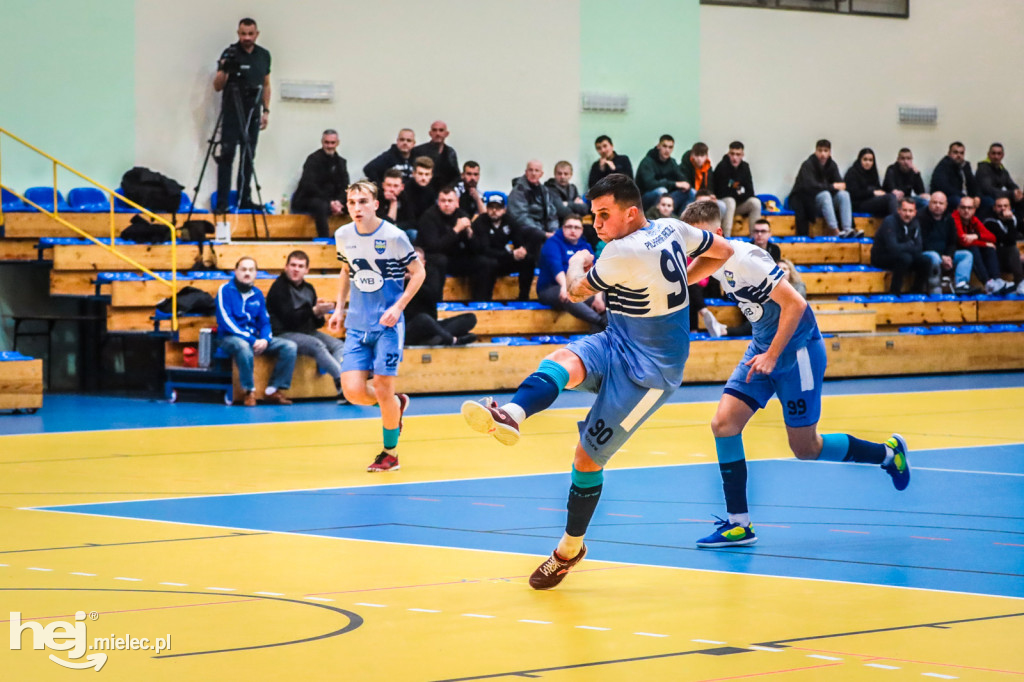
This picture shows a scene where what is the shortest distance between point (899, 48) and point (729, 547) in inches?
754

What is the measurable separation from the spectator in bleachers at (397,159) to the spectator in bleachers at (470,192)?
71cm

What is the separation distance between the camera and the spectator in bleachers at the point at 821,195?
21594mm

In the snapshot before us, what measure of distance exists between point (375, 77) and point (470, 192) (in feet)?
9.94

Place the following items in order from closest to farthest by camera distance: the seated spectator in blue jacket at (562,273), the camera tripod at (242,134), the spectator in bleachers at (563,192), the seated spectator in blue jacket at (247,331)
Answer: the seated spectator in blue jacket at (247,331), the seated spectator in blue jacket at (562,273), the camera tripod at (242,134), the spectator in bleachers at (563,192)

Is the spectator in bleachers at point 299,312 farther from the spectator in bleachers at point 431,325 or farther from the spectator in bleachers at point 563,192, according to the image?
the spectator in bleachers at point 563,192

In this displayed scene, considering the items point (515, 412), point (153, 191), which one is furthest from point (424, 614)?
point (153, 191)

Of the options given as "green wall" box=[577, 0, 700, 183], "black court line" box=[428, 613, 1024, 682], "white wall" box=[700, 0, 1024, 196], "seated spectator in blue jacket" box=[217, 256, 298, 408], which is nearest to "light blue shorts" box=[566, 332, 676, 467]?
"black court line" box=[428, 613, 1024, 682]

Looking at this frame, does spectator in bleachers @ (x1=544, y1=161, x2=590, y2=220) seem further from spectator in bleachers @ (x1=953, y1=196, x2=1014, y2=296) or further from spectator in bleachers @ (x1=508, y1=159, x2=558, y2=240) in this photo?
spectator in bleachers @ (x1=953, y1=196, x2=1014, y2=296)

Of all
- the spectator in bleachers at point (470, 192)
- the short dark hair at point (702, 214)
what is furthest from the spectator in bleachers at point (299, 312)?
the short dark hair at point (702, 214)

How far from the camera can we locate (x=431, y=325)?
15609 millimetres

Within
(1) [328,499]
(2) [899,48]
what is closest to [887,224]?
(2) [899,48]

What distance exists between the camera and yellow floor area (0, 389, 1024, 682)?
4.46 metres

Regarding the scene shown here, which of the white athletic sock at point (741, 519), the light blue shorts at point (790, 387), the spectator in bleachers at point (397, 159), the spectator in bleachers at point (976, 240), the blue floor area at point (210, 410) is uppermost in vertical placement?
the spectator in bleachers at point (397, 159)

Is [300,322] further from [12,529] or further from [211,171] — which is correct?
[12,529]
